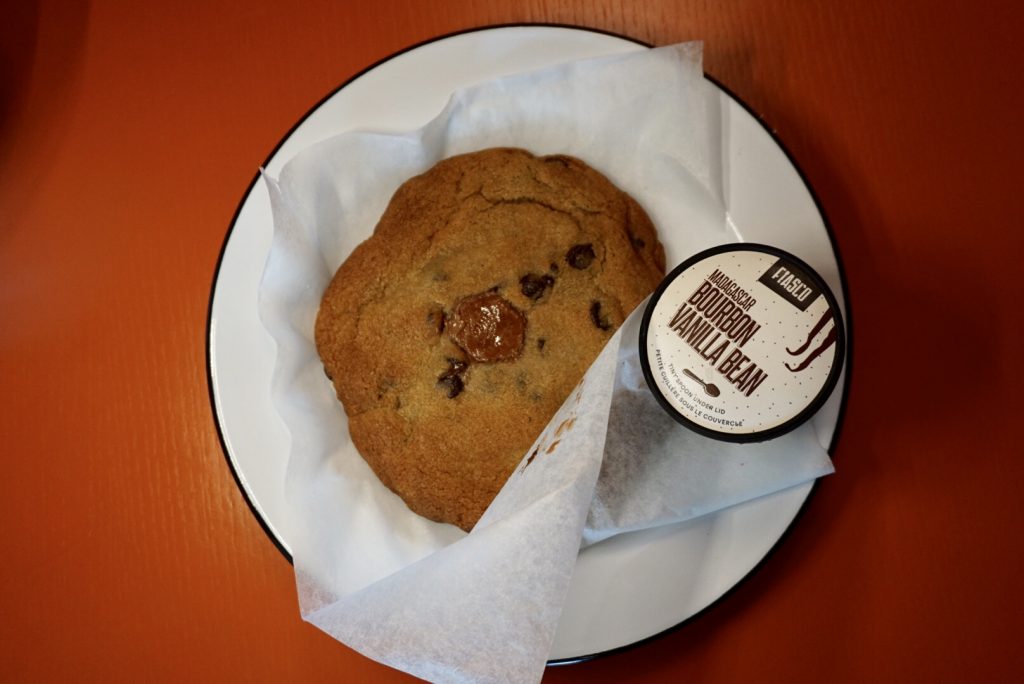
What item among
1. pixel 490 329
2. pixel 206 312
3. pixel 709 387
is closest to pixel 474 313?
pixel 490 329

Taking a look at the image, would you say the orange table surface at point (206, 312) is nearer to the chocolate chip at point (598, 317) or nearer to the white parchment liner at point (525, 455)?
the white parchment liner at point (525, 455)

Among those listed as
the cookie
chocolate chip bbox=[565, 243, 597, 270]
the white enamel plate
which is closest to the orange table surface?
the white enamel plate

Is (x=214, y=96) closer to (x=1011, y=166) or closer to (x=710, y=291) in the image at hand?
(x=710, y=291)

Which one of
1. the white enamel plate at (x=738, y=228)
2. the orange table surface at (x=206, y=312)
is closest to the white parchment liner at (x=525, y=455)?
the white enamel plate at (x=738, y=228)

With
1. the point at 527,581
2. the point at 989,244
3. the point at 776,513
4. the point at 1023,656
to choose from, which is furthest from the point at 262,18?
the point at 1023,656

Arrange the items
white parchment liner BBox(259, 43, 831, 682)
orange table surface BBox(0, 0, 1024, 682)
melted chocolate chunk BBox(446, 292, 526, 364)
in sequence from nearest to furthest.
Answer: white parchment liner BBox(259, 43, 831, 682) → melted chocolate chunk BBox(446, 292, 526, 364) → orange table surface BBox(0, 0, 1024, 682)

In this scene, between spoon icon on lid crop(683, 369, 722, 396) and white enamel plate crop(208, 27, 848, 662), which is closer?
spoon icon on lid crop(683, 369, 722, 396)

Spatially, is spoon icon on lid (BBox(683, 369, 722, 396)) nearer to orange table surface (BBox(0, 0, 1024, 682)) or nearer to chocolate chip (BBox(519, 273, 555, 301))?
chocolate chip (BBox(519, 273, 555, 301))
